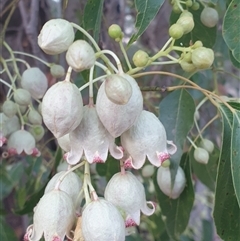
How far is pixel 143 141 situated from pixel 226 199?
321 mm

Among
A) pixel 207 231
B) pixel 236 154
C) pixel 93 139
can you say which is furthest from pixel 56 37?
pixel 207 231

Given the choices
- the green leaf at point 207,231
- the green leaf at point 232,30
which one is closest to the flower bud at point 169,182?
the green leaf at point 232,30

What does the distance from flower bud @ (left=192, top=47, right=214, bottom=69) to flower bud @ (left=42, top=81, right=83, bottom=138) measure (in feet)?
0.70

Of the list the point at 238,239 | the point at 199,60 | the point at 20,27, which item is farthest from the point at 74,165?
the point at 20,27

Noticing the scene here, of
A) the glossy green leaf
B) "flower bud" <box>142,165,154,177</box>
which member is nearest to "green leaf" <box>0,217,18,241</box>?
"flower bud" <box>142,165,154,177</box>

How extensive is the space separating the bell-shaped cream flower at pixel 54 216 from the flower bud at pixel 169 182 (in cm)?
51

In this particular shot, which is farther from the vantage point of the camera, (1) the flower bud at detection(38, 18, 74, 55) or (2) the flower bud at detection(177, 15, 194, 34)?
(2) the flower bud at detection(177, 15, 194, 34)

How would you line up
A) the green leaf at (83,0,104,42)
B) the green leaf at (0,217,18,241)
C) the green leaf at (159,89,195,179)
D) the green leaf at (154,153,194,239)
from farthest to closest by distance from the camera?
1. the green leaf at (0,217,18,241)
2. the green leaf at (154,153,194,239)
3. the green leaf at (159,89,195,179)
4. the green leaf at (83,0,104,42)

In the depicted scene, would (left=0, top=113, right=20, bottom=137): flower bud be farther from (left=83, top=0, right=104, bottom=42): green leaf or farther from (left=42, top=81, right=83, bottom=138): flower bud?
(left=42, top=81, right=83, bottom=138): flower bud

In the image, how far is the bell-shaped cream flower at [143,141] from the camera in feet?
3.02

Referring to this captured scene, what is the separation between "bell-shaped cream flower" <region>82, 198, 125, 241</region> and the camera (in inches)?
32.6

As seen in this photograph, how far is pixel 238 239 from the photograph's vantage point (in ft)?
3.75

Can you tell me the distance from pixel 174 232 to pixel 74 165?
604mm

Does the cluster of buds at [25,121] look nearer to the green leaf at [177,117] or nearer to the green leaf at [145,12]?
the green leaf at [177,117]
